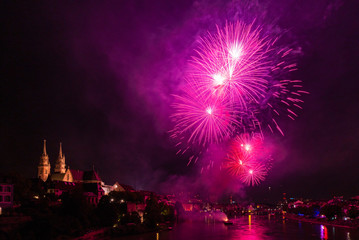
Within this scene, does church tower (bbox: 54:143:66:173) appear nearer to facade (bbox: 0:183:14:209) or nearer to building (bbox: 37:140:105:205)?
building (bbox: 37:140:105:205)

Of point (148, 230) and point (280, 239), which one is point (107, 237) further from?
point (280, 239)

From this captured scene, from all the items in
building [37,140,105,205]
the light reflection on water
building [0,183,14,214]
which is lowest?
the light reflection on water

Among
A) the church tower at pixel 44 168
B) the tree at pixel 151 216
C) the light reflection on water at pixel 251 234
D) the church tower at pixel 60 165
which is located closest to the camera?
the light reflection on water at pixel 251 234

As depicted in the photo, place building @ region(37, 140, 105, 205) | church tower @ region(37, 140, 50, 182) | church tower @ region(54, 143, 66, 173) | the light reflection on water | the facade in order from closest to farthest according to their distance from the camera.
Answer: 1. the facade
2. the light reflection on water
3. building @ region(37, 140, 105, 205)
4. church tower @ region(37, 140, 50, 182)
5. church tower @ region(54, 143, 66, 173)

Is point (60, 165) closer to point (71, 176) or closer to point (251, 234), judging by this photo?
point (71, 176)

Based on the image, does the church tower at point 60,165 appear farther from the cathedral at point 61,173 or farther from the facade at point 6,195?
the facade at point 6,195

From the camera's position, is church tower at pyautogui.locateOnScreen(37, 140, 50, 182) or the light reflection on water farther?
church tower at pyautogui.locateOnScreen(37, 140, 50, 182)

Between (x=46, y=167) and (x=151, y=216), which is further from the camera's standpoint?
(x=46, y=167)

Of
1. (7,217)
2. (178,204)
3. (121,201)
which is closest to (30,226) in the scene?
(7,217)

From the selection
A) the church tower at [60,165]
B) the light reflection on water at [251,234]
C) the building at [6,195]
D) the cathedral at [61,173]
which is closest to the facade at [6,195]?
the building at [6,195]

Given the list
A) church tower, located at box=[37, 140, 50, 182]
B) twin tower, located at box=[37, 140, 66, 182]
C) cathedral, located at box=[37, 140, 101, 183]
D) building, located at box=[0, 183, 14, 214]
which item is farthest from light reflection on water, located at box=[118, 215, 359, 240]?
twin tower, located at box=[37, 140, 66, 182]

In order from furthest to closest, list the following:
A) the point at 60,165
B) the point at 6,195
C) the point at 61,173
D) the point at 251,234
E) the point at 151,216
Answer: the point at 60,165 < the point at 61,173 < the point at 151,216 < the point at 251,234 < the point at 6,195

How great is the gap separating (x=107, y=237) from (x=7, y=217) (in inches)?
621

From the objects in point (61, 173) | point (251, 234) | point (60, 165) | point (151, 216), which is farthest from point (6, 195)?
point (60, 165)
